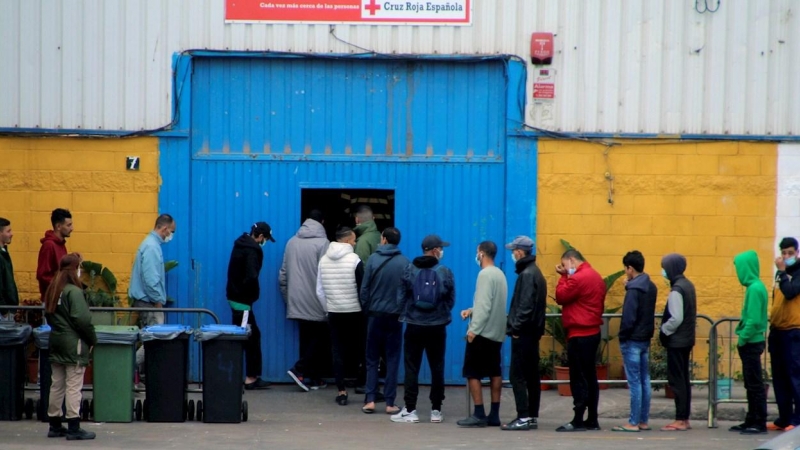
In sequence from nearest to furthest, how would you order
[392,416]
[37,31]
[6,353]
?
[6,353] < [392,416] < [37,31]

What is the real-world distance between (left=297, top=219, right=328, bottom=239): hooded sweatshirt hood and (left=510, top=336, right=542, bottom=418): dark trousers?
9.59 feet

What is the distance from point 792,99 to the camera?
12.9 meters

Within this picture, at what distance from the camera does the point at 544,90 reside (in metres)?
12.8

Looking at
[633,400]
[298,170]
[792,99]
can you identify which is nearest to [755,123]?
[792,99]

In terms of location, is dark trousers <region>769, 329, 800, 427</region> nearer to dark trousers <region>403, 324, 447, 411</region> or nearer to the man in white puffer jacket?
dark trousers <region>403, 324, 447, 411</region>

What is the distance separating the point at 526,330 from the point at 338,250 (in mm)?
2410

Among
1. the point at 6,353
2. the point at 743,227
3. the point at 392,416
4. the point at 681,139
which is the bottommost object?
the point at 392,416

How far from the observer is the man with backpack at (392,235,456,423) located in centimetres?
1103

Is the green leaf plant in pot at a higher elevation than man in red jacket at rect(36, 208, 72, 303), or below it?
below

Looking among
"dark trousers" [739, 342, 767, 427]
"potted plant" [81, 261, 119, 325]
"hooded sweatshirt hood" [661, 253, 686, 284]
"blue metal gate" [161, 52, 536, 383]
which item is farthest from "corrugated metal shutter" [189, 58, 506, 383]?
"dark trousers" [739, 342, 767, 427]

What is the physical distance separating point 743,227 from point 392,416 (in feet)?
15.7

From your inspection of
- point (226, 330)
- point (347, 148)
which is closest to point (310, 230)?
point (347, 148)

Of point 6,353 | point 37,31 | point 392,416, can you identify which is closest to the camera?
point 6,353

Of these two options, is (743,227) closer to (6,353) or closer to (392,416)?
(392,416)
